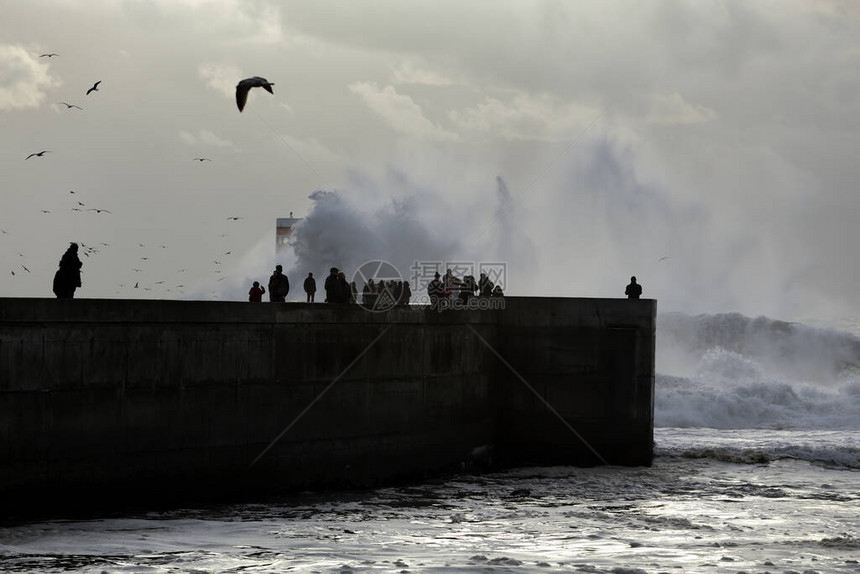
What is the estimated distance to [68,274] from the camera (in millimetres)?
14664

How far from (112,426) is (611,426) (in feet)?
30.1

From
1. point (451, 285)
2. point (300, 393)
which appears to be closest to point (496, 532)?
point (300, 393)

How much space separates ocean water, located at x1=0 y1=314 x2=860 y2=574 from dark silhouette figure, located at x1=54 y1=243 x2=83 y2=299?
10.8 feet

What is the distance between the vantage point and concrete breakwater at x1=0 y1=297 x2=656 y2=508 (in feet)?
43.4

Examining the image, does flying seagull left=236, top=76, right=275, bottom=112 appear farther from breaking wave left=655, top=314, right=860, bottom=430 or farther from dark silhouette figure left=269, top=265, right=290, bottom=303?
breaking wave left=655, top=314, right=860, bottom=430

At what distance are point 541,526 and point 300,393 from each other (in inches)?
170

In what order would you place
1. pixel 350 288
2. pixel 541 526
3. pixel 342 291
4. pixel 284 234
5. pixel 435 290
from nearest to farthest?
1. pixel 541 526
2. pixel 342 291
3. pixel 350 288
4. pixel 435 290
5. pixel 284 234

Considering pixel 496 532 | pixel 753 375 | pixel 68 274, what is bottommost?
pixel 496 532

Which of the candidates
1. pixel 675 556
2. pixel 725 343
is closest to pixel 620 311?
pixel 675 556

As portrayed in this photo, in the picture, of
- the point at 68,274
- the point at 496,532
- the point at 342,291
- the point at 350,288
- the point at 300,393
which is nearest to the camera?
the point at 496,532

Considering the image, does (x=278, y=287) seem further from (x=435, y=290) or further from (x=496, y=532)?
(x=496, y=532)

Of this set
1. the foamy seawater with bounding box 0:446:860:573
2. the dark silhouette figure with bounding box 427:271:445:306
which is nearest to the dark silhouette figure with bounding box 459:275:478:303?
the dark silhouette figure with bounding box 427:271:445:306

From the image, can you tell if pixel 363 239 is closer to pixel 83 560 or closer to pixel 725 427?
pixel 725 427

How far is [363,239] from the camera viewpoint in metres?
43.9
